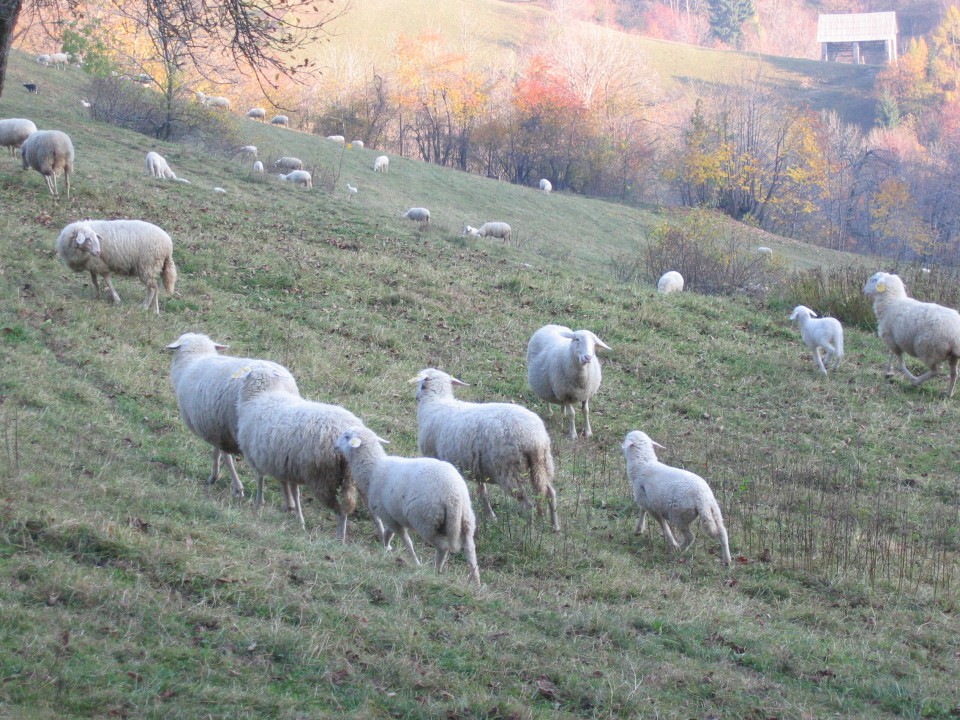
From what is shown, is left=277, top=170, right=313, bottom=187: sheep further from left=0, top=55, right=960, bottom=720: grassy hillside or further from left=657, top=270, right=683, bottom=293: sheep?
left=657, top=270, right=683, bottom=293: sheep

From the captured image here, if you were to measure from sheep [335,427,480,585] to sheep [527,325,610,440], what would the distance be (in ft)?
14.5

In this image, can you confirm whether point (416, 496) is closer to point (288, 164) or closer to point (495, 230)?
point (495, 230)

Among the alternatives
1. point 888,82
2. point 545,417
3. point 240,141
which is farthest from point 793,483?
point 888,82

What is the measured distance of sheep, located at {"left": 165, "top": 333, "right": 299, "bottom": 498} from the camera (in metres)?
7.46

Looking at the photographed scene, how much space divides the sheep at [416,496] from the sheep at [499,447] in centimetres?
121

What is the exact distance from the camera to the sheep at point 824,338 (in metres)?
14.0

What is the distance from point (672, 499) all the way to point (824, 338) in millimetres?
7903

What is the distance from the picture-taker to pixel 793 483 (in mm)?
9500

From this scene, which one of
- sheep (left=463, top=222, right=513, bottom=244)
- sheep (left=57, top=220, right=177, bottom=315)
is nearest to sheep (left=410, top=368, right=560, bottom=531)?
sheep (left=57, top=220, right=177, bottom=315)

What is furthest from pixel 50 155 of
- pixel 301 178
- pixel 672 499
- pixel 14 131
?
pixel 301 178

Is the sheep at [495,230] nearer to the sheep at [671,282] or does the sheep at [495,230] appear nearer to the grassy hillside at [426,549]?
the sheep at [671,282]

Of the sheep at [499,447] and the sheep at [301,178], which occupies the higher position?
the sheep at [301,178]

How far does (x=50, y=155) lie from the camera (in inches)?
642

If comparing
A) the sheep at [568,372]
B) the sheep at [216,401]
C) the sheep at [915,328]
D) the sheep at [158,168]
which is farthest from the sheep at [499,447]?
the sheep at [158,168]
